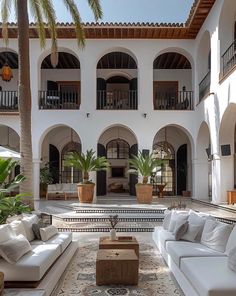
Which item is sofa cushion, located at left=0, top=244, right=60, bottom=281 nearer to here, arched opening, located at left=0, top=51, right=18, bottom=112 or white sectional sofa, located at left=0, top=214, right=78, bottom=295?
white sectional sofa, located at left=0, top=214, right=78, bottom=295

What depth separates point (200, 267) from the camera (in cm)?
432

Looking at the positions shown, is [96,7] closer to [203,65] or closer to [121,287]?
[203,65]

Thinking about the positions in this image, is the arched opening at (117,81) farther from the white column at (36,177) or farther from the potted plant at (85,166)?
the white column at (36,177)

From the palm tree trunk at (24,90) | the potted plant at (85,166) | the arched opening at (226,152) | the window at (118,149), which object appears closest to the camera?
the palm tree trunk at (24,90)

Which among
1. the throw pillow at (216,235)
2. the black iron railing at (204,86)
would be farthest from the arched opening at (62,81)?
the throw pillow at (216,235)

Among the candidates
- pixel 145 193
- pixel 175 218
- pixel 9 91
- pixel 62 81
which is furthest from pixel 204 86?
pixel 175 218

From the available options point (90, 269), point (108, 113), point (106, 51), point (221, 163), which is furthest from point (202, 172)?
point (90, 269)

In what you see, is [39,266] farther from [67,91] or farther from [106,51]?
[67,91]

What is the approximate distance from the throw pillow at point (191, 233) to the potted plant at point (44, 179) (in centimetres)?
1114

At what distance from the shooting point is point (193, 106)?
51.1 feet

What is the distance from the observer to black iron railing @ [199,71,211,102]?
1431 centimetres

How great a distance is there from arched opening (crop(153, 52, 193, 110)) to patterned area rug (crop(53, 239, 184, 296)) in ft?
37.3

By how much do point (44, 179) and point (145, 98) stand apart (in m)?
5.94

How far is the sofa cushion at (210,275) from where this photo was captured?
11.8ft
